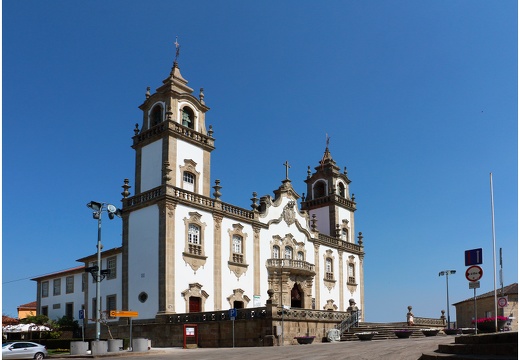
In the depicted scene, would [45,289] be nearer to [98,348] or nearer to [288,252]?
[288,252]

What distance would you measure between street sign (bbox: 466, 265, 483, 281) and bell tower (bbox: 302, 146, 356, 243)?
3455 centimetres

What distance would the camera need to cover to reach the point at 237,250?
41.1m

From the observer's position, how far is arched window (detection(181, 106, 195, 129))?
4075 cm

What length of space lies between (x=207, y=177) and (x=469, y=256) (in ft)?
79.9

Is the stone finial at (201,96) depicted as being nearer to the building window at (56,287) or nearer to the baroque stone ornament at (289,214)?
the baroque stone ornament at (289,214)

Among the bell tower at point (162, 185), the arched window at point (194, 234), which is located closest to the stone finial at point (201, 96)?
the bell tower at point (162, 185)

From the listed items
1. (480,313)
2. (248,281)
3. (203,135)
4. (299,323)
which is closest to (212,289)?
(248,281)

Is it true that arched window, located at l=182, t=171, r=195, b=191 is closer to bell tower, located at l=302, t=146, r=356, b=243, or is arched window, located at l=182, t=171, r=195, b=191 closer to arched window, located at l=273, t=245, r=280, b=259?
arched window, located at l=273, t=245, r=280, b=259

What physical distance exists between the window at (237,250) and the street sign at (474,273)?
77.3 ft

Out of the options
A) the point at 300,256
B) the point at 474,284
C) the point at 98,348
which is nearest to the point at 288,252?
the point at 300,256

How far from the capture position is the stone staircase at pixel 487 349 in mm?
11991

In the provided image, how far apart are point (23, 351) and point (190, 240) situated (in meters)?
13.2

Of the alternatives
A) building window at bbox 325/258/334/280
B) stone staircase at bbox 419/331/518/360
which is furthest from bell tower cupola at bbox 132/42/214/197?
stone staircase at bbox 419/331/518/360

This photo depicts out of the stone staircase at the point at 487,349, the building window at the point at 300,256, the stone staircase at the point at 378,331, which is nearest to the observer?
the stone staircase at the point at 487,349
